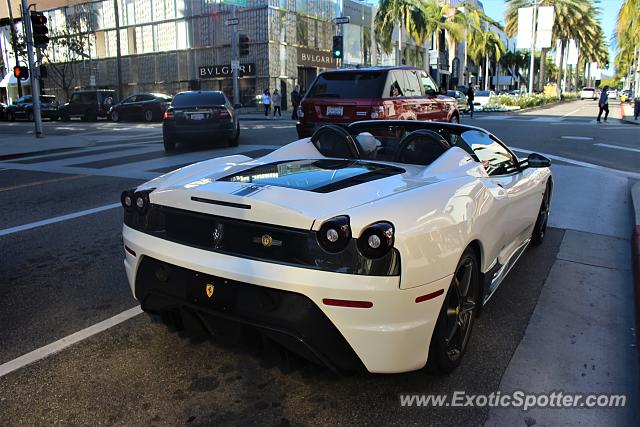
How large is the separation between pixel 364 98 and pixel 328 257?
8.56 metres

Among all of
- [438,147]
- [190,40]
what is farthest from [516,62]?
[438,147]

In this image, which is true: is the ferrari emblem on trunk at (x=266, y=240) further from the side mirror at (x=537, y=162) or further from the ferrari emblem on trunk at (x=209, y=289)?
the side mirror at (x=537, y=162)

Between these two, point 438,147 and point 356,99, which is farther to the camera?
point 356,99

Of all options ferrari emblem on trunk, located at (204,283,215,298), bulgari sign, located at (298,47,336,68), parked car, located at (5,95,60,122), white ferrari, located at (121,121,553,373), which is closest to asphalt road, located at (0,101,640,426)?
white ferrari, located at (121,121,553,373)

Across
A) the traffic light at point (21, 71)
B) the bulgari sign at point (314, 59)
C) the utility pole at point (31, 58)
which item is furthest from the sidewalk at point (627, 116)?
the traffic light at point (21, 71)

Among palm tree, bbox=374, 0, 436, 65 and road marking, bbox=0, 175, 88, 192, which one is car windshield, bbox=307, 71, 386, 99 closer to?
road marking, bbox=0, 175, 88, 192

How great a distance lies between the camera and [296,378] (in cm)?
308

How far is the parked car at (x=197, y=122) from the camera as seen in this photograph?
1429cm

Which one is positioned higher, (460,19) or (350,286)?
(460,19)

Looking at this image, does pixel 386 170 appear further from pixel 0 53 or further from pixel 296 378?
pixel 0 53

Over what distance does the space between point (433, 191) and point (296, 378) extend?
128 cm

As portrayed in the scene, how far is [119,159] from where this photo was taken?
500 inches

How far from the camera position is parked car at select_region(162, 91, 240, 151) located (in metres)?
14.3

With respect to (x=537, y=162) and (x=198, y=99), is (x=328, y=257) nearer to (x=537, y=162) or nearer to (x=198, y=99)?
(x=537, y=162)
